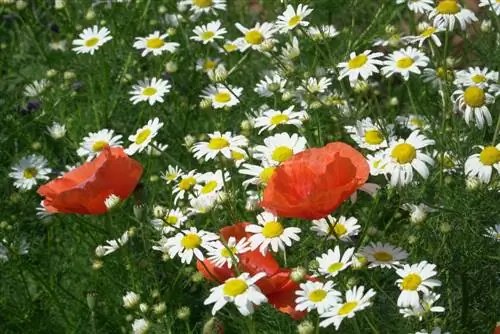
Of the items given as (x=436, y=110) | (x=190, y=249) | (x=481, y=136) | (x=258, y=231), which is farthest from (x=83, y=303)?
(x=436, y=110)

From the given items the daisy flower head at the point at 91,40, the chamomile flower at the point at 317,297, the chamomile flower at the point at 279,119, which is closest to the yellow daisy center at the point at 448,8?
the chamomile flower at the point at 279,119

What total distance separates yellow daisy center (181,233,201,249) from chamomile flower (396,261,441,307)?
1.66ft

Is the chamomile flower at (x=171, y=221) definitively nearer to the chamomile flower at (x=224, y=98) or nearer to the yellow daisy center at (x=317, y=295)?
the chamomile flower at (x=224, y=98)

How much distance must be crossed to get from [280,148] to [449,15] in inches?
27.6

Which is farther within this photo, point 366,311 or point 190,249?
point 190,249

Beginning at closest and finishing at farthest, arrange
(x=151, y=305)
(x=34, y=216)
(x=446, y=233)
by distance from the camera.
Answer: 1. (x=446, y=233)
2. (x=151, y=305)
3. (x=34, y=216)

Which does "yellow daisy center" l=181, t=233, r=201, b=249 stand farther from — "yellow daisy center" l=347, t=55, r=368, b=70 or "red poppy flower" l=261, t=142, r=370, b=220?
"yellow daisy center" l=347, t=55, r=368, b=70

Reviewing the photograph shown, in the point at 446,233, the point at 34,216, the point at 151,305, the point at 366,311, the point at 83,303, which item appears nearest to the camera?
the point at 366,311

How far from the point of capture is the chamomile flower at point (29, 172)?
10.7 ft

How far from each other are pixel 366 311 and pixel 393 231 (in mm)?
728

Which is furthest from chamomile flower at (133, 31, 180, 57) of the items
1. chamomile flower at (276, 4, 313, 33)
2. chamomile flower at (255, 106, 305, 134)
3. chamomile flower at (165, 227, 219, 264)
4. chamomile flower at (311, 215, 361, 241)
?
chamomile flower at (311, 215, 361, 241)

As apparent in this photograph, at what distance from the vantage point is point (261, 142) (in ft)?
9.78

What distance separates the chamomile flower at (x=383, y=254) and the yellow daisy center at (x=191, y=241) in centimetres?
39

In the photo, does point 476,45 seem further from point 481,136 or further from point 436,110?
point 481,136
